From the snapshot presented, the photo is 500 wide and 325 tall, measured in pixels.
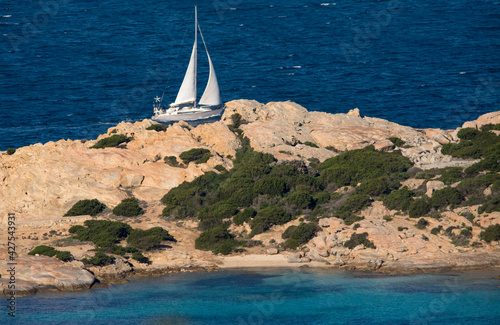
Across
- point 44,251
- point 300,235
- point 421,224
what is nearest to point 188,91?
point 300,235

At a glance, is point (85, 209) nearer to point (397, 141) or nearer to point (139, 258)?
Answer: point (139, 258)

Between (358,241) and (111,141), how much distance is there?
101 feet

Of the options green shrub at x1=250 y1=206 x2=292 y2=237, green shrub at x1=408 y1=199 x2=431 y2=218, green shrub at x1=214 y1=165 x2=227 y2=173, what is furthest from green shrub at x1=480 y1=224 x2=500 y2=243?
green shrub at x1=214 y1=165 x2=227 y2=173

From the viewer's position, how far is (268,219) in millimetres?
69125

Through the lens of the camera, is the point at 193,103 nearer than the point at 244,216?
No

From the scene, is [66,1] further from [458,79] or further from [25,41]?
[458,79]

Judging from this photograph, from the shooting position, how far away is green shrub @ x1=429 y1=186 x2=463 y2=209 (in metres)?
67.2

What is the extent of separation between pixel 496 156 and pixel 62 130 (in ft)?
223

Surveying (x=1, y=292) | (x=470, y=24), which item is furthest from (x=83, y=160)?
(x=470, y=24)

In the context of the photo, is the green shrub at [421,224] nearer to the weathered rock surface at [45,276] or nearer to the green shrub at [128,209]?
the green shrub at [128,209]

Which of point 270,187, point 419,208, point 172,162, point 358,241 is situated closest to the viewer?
point 358,241

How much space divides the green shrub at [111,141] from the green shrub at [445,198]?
33.8m

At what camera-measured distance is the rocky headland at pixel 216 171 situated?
62.9 meters

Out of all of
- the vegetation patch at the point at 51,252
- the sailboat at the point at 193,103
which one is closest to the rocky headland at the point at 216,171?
the vegetation patch at the point at 51,252
